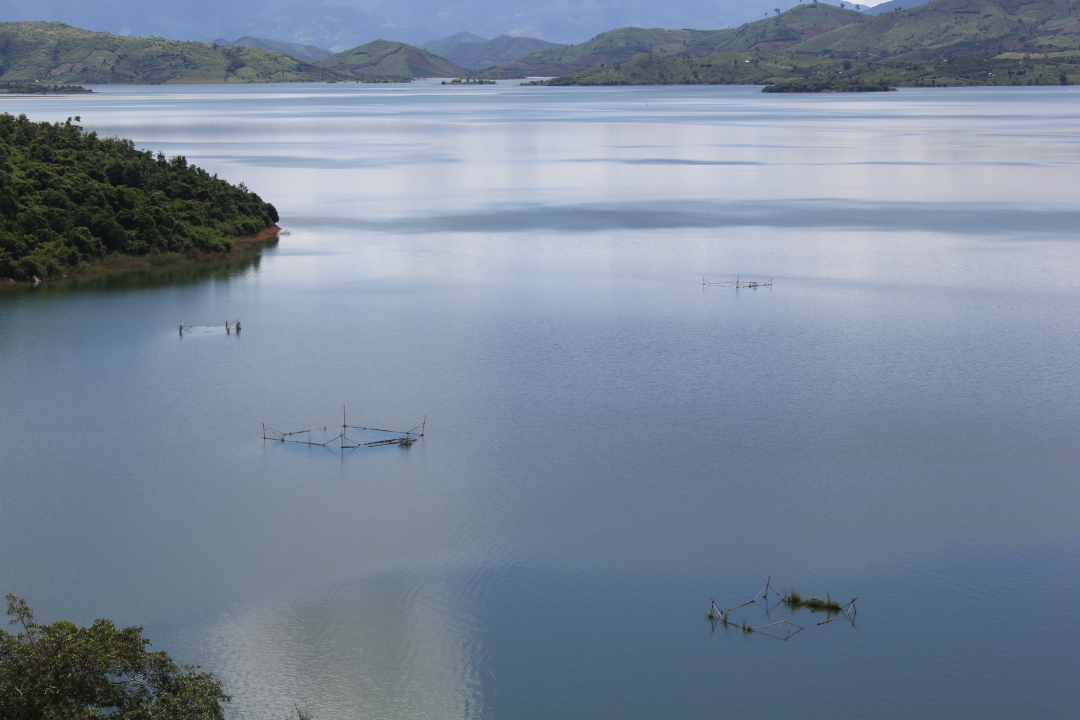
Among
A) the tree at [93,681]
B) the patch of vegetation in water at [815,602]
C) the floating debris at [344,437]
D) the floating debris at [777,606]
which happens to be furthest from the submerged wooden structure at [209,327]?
the patch of vegetation in water at [815,602]

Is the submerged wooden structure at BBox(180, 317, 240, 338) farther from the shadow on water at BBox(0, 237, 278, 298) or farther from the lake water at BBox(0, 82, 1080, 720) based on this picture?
the shadow on water at BBox(0, 237, 278, 298)

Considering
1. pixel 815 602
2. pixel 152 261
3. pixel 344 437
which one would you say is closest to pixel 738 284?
pixel 344 437

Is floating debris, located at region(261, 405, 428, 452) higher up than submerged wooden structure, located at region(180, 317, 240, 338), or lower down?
lower down

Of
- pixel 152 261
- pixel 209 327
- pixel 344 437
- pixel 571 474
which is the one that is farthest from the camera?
pixel 152 261

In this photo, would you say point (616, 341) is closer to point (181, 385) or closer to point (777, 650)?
point (181, 385)

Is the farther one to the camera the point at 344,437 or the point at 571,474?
the point at 344,437

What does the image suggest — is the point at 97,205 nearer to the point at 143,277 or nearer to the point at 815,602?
the point at 143,277

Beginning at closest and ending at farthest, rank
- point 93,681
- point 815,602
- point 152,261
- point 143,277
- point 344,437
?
point 93,681, point 815,602, point 344,437, point 143,277, point 152,261

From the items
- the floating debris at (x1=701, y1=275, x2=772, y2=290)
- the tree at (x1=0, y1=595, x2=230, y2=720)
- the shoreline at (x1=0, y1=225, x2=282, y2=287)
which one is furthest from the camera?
the shoreline at (x1=0, y1=225, x2=282, y2=287)

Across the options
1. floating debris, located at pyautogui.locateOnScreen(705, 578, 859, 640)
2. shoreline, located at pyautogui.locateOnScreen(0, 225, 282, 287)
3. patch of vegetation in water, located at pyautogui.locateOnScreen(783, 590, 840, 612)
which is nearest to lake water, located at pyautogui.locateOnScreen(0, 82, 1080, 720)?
floating debris, located at pyautogui.locateOnScreen(705, 578, 859, 640)
